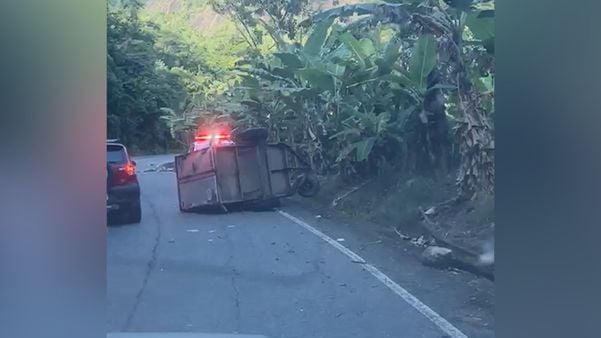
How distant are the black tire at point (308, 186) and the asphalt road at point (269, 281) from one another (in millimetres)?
193

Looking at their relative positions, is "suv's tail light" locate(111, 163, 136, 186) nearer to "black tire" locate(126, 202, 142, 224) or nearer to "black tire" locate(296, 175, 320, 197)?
"black tire" locate(126, 202, 142, 224)

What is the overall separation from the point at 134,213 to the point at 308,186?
1.70 metres

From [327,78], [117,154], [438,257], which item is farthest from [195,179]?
[438,257]

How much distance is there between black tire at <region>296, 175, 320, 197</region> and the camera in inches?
278

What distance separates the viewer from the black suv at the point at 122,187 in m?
5.59

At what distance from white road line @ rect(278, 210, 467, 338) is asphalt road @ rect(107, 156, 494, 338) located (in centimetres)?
1

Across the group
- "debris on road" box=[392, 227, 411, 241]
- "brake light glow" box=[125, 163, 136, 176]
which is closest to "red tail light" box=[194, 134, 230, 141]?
"brake light glow" box=[125, 163, 136, 176]

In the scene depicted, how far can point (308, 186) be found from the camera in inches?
284
